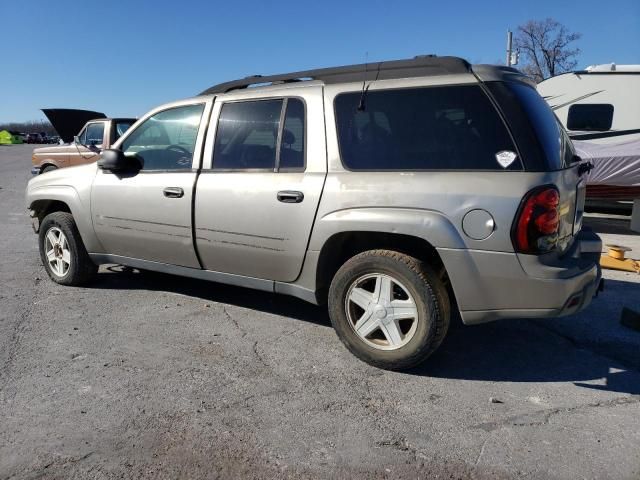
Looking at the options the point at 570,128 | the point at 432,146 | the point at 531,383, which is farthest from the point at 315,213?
the point at 570,128

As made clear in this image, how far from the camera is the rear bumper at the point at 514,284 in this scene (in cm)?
304

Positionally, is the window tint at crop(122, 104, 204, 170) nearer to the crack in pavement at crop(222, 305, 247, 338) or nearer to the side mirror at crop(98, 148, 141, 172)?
the side mirror at crop(98, 148, 141, 172)

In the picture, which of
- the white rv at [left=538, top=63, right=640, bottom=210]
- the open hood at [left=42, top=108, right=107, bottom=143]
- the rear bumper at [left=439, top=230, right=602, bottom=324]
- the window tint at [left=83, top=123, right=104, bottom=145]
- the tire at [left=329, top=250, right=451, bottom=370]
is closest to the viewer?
the rear bumper at [left=439, top=230, right=602, bottom=324]

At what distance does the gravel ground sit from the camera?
100 inches

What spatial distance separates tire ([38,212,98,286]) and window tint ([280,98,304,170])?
8.16 feet

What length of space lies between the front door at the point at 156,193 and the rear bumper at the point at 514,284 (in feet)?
7.24

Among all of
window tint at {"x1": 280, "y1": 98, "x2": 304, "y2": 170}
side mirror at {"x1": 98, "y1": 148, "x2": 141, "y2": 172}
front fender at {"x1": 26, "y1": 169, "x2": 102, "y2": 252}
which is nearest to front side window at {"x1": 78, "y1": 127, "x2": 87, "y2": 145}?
front fender at {"x1": 26, "y1": 169, "x2": 102, "y2": 252}

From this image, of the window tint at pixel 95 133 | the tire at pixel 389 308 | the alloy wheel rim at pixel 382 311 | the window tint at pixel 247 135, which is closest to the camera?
the tire at pixel 389 308

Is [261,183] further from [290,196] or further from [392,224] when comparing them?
[392,224]

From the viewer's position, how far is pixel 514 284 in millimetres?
3072

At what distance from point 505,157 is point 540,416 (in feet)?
4.87

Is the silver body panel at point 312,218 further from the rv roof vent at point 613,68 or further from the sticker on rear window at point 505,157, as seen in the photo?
the rv roof vent at point 613,68

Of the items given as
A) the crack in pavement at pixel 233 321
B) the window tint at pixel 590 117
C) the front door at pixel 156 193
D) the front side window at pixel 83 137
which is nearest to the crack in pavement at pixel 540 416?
the crack in pavement at pixel 233 321

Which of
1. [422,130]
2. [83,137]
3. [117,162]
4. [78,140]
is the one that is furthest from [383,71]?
[78,140]
